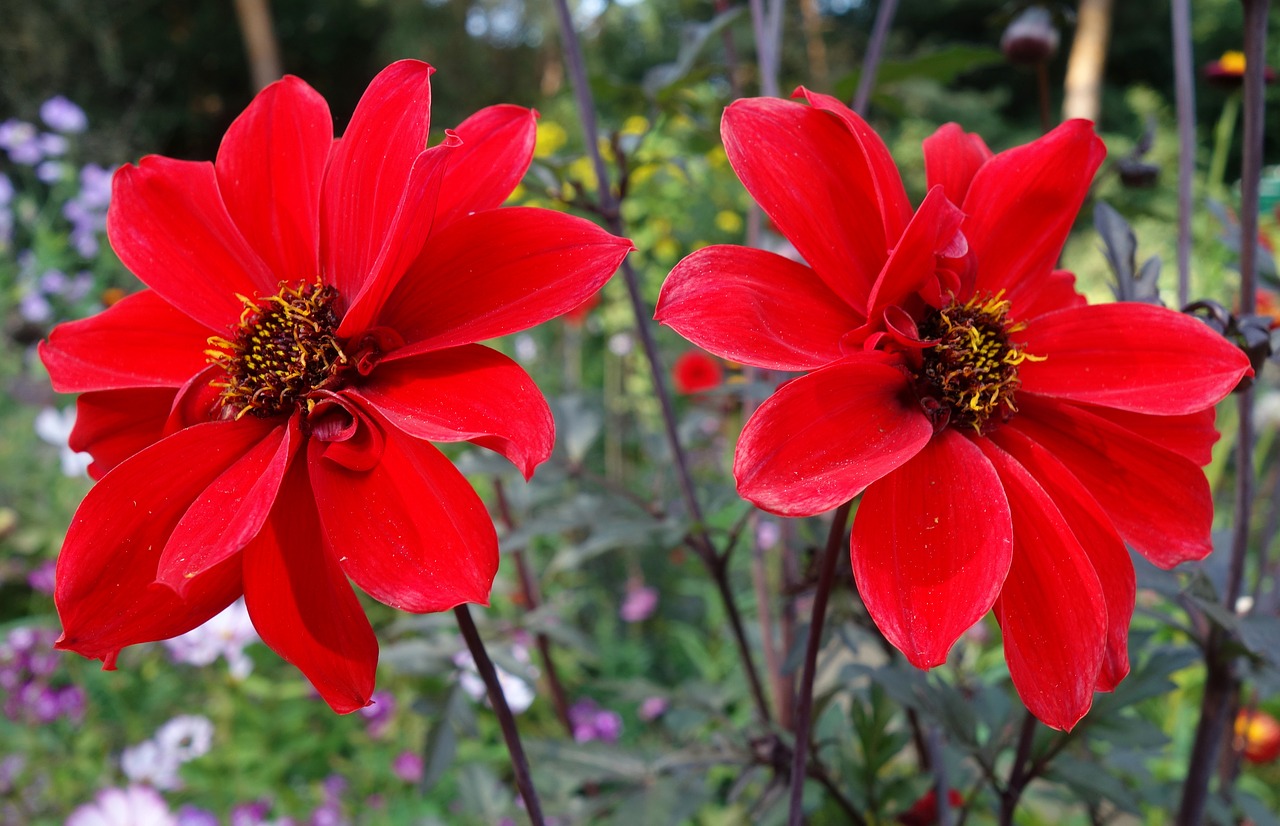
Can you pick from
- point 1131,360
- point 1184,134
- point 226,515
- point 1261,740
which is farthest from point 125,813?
point 1261,740

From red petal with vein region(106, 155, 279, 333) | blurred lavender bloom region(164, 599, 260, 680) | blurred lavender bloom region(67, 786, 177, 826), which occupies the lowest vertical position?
A: blurred lavender bloom region(164, 599, 260, 680)

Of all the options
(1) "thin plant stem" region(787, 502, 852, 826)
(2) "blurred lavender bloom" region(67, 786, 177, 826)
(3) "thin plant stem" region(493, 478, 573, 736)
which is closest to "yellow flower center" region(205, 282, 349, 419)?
(1) "thin plant stem" region(787, 502, 852, 826)

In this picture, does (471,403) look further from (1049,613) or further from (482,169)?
(1049,613)

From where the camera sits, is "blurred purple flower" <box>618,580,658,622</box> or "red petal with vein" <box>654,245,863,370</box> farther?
"blurred purple flower" <box>618,580,658,622</box>

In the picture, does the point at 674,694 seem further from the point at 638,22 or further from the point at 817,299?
the point at 638,22

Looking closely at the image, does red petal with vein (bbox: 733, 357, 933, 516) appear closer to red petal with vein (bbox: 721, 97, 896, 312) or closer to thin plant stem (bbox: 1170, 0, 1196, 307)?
red petal with vein (bbox: 721, 97, 896, 312)

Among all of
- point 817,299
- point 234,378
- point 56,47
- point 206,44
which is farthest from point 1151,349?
point 206,44
